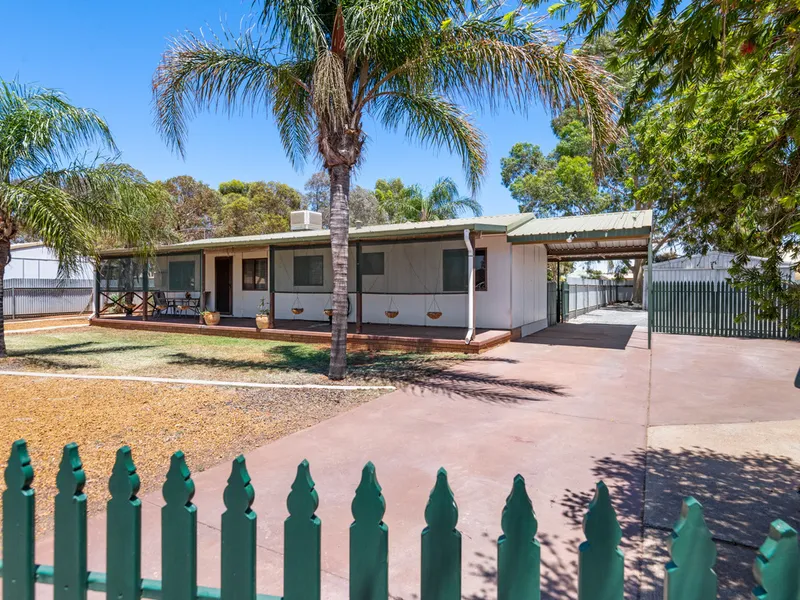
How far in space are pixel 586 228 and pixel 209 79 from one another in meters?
8.88

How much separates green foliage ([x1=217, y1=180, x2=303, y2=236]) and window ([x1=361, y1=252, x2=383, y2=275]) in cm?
1915

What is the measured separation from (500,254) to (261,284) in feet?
29.7

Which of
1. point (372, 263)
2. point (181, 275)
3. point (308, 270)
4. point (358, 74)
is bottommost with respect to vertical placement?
point (181, 275)

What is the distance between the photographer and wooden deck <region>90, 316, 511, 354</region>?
11570mm

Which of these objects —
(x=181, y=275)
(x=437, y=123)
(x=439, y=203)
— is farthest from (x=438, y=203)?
(x=437, y=123)

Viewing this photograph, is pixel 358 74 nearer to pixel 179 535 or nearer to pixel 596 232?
pixel 596 232

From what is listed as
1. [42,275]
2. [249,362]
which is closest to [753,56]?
[249,362]

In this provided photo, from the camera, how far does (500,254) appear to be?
44.3 feet

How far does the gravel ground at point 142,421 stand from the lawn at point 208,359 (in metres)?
1.24

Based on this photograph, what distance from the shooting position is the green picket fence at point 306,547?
1172 mm

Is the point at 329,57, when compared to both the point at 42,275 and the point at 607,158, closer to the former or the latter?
the point at 607,158

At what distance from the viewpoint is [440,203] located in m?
24.3

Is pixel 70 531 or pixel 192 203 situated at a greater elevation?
pixel 192 203

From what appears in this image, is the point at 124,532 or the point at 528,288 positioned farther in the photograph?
the point at 528,288
